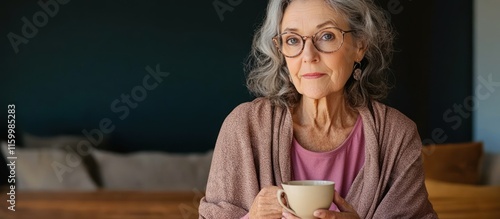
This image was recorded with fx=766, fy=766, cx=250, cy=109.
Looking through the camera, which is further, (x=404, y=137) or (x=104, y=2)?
(x=104, y=2)

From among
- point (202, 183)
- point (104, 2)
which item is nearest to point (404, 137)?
point (202, 183)

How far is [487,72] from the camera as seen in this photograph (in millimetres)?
4668

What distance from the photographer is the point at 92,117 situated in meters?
5.50

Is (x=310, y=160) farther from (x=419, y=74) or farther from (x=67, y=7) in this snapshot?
(x=67, y=7)

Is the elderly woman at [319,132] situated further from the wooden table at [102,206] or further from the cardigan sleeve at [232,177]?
the wooden table at [102,206]

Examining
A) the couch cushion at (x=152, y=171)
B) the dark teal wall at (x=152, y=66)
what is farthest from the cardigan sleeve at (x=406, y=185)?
the dark teal wall at (x=152, y=66)

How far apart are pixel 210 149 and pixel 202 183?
0.70m

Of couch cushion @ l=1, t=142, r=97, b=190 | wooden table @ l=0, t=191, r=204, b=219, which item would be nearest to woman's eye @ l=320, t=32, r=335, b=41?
wooden table @ l=0, t=191, r=204, b=219

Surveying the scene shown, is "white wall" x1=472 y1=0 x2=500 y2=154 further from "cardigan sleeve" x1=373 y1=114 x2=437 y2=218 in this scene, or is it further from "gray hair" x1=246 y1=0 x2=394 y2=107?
"cardigan sleeve" x1=373 y1=114 x2=437 y2=218

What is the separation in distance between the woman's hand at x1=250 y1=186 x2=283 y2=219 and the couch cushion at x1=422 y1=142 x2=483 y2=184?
2881mm

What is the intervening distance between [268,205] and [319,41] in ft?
1.25

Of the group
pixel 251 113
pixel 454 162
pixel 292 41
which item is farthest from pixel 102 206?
pixel 292 41

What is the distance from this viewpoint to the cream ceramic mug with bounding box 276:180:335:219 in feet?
4.32

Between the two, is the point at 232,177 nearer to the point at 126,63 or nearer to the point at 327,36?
the point at 327,36
